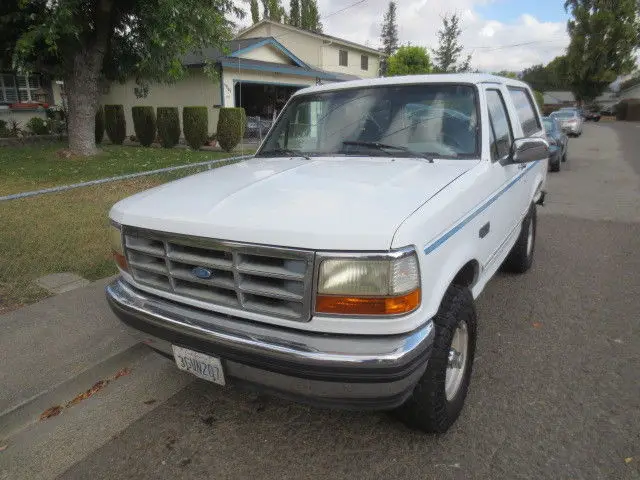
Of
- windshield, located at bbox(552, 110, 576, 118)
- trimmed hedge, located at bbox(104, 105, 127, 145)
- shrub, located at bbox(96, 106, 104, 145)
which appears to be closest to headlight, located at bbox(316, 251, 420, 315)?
trimmed hedge, located at bbox(104, 105, 127, 145)

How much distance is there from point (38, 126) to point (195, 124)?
8012 mm

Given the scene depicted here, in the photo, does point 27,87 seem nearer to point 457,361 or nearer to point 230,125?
point 230,125

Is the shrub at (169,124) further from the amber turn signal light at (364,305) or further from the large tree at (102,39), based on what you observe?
the amber turn signal light at (364,305)

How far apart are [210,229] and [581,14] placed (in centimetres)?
6285

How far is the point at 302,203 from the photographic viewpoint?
2.27m

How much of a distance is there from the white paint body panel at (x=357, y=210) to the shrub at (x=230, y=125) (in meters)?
12.9

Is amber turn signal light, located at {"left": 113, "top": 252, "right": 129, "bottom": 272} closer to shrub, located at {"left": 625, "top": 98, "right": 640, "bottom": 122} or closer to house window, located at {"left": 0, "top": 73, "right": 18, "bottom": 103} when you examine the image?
house window, located at {"left": 0, "top": 73, "right": 18, "bottom": 103}

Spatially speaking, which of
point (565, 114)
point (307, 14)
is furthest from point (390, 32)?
point (565, 114)

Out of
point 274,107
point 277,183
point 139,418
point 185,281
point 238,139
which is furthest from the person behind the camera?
point 274,107

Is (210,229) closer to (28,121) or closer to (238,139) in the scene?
(238,139)

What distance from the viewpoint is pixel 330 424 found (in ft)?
9.01

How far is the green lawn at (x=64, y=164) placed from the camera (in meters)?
10.1

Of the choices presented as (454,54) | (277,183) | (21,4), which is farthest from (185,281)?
(454,54)

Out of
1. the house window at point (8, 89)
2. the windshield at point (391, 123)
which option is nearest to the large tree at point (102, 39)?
the house window at point (8, 89)
